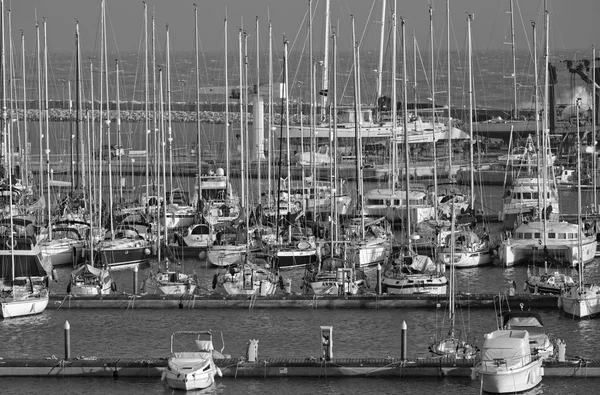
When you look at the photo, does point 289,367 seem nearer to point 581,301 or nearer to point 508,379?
point 508,379

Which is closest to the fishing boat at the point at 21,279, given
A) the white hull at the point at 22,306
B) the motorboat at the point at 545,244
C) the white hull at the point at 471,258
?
the white hull at the point at 22,306

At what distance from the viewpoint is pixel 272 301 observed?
4366cm

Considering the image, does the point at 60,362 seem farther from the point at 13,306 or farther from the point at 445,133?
the point at 445,133

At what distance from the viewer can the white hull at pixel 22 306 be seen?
1658 inches

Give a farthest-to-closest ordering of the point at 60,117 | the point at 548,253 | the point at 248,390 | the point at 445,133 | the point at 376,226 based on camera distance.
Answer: the point at 60,117 < the point at 445,133 < the point at 376,226 < the point at 548,253 < the point at 248,390

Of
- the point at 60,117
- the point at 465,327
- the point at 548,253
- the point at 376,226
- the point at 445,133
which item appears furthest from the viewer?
the point at 60,117

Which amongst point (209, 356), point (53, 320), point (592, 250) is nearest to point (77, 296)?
point (53, 320)

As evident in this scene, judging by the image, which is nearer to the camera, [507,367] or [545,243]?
[507,367]

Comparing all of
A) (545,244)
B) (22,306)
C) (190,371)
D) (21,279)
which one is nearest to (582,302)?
(545,244)

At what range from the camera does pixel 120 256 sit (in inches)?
2037

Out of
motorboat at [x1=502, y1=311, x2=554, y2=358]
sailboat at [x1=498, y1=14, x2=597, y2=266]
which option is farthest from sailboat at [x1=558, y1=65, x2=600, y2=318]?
sailboat at [x1=498, y1=14, x2=597, y2=266]

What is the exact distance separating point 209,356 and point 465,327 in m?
9.24

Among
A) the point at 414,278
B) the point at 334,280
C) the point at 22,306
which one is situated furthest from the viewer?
the point at 334,280

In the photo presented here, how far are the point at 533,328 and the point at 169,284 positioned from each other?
43.5 feet
